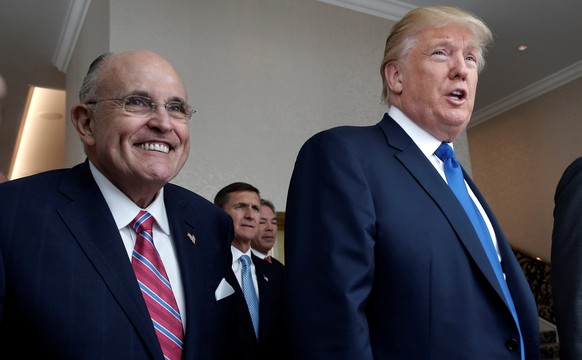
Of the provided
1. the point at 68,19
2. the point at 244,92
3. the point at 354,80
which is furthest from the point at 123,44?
the point at 354,80

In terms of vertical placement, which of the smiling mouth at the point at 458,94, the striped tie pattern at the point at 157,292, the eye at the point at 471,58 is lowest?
the striped tie pattern at the point at 157,292

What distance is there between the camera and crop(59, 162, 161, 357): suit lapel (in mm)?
1205

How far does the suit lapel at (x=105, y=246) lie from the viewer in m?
1.21

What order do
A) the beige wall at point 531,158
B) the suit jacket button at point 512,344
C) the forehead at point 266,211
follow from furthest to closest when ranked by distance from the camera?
the beige wall at point 531,158 → the forehead at point 266,211 → the suit jacket button at point 512,344

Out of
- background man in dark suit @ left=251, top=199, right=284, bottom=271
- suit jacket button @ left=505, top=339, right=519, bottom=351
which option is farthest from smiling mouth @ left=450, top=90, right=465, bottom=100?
background man in dark suit @ left=251, top=199, right=284, bottom=271

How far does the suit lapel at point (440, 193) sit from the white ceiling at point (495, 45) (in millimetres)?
3964

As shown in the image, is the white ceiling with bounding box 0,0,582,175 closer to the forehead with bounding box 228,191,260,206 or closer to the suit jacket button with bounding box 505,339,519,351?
the forehead with bounding box 228,191,260,206

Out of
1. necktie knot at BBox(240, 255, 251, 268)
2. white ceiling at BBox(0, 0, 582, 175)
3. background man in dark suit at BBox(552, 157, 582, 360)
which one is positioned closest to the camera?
background man in dark suit at BBox(552, 157, 582, 360)

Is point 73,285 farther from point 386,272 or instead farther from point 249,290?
point 249,290

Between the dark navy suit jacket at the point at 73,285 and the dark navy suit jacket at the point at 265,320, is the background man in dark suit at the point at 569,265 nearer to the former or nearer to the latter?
the dark navy suit jacket at the point at 265,320

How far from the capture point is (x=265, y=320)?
2375mm

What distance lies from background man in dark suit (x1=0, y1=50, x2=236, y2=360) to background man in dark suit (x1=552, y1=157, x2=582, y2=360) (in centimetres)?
87

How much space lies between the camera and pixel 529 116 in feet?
26.2

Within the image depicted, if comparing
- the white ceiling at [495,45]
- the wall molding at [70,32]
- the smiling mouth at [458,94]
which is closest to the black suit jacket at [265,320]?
the smiling mouth at [458,94]
